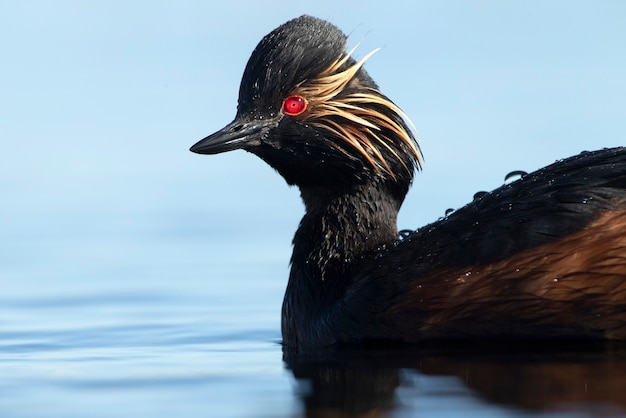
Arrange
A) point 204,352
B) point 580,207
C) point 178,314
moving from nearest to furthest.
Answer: point 580,207, point 204,352, point 178,314

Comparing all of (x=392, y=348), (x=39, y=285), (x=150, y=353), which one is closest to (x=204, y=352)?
(x=150, y=353)

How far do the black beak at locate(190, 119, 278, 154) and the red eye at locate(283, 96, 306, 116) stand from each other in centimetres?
12

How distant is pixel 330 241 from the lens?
1033 cm

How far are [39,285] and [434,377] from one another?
5.89m

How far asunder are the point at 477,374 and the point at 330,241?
247 cm

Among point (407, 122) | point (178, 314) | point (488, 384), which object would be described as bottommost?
point (488, 384)

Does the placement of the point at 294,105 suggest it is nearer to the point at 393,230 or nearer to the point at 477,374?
the point at 393,230

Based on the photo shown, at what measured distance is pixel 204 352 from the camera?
32.1 feet

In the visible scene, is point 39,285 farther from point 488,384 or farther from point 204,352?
point 488,384

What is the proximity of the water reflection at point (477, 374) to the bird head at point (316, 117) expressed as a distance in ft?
4.63

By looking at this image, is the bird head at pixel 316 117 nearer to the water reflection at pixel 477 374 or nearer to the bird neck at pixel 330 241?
the bird neck at pixel 330 241

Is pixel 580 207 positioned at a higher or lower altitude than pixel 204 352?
higher

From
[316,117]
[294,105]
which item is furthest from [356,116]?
[294,105]

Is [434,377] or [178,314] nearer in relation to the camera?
[434,377]
